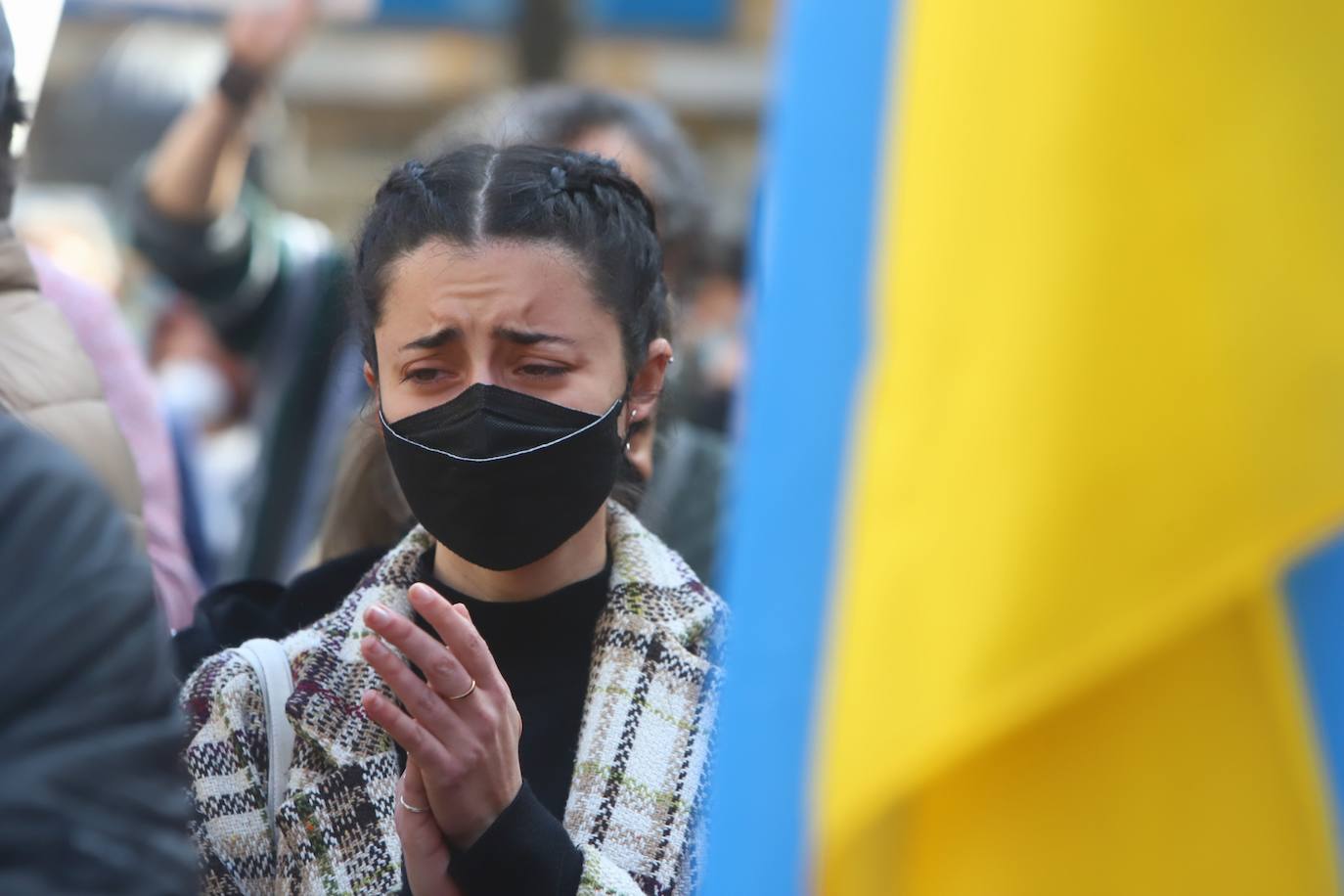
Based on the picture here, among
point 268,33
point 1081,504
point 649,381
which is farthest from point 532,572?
point 268,33

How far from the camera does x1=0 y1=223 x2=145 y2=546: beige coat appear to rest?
203 cm

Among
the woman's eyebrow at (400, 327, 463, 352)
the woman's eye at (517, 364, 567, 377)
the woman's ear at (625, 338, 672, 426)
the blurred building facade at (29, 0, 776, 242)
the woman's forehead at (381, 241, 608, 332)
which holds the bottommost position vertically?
the blurred building facade at (29, 0, 776, 242)


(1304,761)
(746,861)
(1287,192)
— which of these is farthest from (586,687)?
(1287,192)

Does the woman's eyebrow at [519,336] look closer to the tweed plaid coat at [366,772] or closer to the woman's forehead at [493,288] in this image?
the woman's forehead at [493,288]

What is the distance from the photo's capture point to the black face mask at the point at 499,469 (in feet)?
6.02

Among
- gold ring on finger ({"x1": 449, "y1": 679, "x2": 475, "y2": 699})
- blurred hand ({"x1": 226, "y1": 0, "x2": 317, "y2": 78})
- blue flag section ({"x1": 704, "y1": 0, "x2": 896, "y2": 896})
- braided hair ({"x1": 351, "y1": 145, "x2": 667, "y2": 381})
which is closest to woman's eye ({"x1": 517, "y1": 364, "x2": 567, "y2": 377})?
braided hair ({"x1": 351, "y1": 145, "x2": 667, "y2": 381})

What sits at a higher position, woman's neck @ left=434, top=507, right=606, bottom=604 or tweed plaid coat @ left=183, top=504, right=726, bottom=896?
woman's neck @ left=434, top=507, right=606, bottom=604

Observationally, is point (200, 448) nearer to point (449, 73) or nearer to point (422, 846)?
point (422, 846)

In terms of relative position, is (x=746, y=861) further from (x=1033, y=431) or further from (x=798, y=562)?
(x=1033, y=431)

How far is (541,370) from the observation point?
73.9 inches

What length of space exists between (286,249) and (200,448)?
2142 millimetres

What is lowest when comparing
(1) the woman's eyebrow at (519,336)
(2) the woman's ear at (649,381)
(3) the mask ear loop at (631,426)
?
(3) the mask ear loop at (631,426)

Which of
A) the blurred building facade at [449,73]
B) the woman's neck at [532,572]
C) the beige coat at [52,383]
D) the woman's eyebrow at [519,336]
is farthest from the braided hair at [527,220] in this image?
the blurred building facade at [449,73]

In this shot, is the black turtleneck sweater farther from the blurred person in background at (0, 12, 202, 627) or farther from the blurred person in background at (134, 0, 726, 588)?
the blurred person in background at (134, 0, 726, 588)
